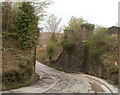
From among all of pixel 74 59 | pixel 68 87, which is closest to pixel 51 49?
pixel 74 59

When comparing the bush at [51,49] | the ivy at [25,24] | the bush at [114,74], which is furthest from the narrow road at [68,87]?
the bush at [51,49]

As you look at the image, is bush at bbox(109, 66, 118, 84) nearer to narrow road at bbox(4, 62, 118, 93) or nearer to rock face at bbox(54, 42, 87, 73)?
narrow road at bbox(4, 62, 118, 93)

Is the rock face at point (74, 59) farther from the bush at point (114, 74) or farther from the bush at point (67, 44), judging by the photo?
the bush at point (114, 74)

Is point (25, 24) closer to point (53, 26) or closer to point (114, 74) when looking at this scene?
point (114, 74)

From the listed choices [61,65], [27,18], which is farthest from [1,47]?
[61,65]

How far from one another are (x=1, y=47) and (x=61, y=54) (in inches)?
492

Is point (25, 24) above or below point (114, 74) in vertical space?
above

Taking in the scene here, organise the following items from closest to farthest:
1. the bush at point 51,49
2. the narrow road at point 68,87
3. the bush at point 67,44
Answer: the narrow road at point 68,87 < the bush at point 67,44 < the bush at point 51,49

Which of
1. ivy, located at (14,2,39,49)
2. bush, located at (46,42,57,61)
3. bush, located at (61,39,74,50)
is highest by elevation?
ivy, located at (14,2,39,49)

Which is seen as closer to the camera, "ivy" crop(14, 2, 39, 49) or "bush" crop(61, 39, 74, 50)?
"ivy" crop(14, 2, 39, 49)

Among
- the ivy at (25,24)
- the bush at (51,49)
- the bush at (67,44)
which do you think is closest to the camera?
the ivy at (25,24)

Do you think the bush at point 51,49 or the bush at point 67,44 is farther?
the bush at point 51,49

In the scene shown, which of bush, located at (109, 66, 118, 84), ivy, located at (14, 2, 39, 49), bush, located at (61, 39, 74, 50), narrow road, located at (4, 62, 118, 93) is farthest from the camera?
bush, located at (61, 39, 74, 50)

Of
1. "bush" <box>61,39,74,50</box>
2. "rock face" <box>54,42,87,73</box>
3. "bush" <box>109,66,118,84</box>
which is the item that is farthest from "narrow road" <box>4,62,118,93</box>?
"bush" <box>61,39,74,50</box>
